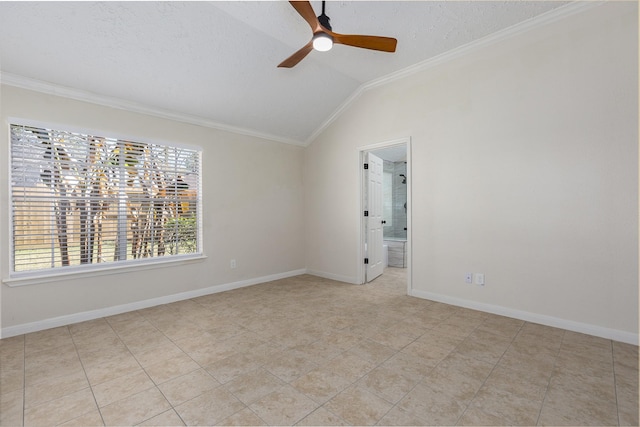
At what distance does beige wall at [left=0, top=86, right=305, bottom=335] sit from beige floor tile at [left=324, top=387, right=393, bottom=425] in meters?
2.82

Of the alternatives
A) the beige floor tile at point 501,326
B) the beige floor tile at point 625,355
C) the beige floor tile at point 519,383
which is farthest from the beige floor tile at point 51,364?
the beige floor tile at point 625,355

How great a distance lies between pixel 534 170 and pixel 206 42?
3549 millimetres

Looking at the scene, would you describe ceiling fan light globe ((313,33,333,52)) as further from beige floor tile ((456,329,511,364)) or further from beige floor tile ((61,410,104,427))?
beige floor tile ((61,410,104,427))

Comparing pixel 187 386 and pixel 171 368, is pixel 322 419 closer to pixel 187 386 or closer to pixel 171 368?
pixel 187 386

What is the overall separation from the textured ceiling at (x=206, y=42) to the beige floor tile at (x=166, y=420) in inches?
119

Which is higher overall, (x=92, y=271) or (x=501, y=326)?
(x=92, y=271)

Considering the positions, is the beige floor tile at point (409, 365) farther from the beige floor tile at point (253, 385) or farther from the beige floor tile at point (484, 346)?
the beige floor tile at point (253, 385)

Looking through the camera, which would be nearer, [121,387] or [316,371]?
[121,387]

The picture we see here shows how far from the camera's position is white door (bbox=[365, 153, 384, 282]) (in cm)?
452

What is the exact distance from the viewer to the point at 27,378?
2.02 m

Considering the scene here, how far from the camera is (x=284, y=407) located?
67.2 inches

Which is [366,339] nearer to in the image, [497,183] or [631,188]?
[497,183]

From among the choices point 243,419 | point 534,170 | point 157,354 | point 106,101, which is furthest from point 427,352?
point 106,101

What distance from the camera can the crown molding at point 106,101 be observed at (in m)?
2.73
